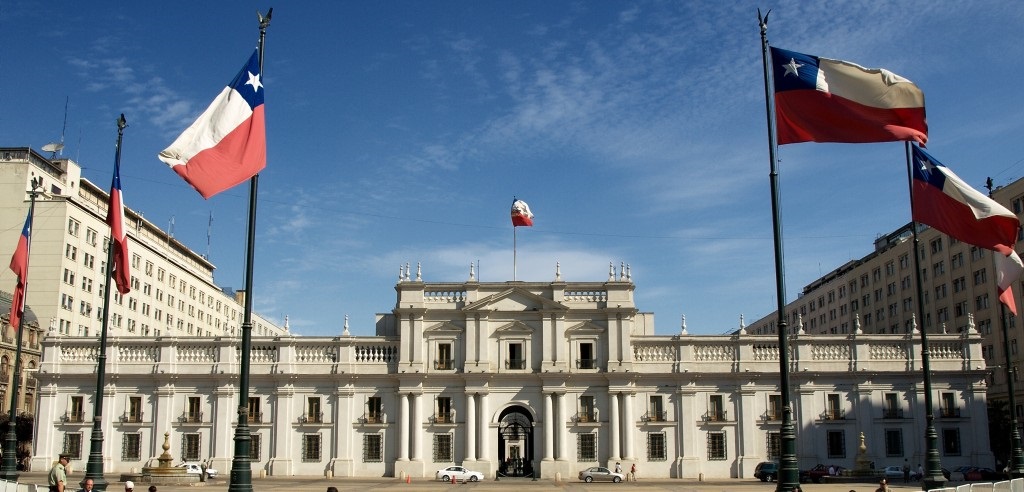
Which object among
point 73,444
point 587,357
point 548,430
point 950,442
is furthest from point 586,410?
point 73,444

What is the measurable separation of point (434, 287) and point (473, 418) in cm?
964

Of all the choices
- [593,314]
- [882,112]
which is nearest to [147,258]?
[593,314]

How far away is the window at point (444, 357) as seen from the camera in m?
64.6

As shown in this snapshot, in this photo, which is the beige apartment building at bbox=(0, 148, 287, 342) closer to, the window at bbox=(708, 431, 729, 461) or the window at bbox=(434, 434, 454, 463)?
the window at bbox=(434, 434, 454, 463)

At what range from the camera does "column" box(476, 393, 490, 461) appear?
207ft

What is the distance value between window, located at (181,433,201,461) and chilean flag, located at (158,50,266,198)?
4510 centimetres

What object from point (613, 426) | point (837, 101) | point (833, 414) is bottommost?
point (613, 426)

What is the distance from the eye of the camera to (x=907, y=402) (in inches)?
2514

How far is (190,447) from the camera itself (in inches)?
2496

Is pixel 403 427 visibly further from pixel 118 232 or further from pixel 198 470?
pixel 118 232

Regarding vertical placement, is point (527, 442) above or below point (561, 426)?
below

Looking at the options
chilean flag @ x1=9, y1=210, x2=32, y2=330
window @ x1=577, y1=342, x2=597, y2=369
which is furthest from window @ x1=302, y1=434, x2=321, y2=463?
chilean flag @ x1=9, y1=210, x2=32, y2=330

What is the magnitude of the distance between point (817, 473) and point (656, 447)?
10.8 meters

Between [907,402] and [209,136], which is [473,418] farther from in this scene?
[209,136]
